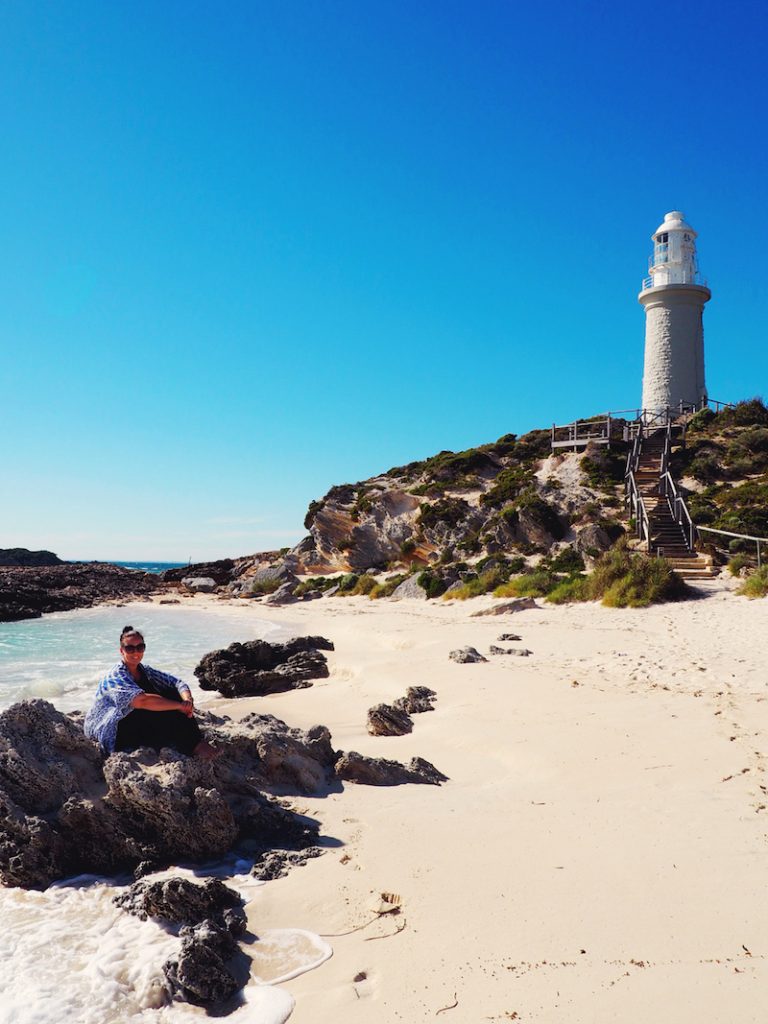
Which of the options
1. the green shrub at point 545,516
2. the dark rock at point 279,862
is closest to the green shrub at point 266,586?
the green shrub at point 545,516

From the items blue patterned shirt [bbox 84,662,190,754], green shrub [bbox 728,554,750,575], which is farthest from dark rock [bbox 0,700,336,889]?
green shrub [bbox 728,554,750,575]

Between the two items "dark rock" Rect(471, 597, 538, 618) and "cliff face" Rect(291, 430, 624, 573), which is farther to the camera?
"cliff face" Rect(291, 430, 624, 573)

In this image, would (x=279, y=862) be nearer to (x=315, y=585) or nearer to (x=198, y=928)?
(x=198, y=928)

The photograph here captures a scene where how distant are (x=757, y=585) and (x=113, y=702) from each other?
1402 cm

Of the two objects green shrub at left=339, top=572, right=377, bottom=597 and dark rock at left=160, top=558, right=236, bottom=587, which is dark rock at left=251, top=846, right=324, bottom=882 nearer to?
green shrub at left=339, top=572, right=377, bottom=597

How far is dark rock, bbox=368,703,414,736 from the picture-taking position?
23.3 feet

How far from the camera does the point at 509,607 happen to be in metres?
16.1

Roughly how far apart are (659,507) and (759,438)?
29.6ft

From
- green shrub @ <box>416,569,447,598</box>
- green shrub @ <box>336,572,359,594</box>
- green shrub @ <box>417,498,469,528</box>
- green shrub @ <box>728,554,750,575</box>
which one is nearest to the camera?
green shrub @ <box>728,554,750,575</box>

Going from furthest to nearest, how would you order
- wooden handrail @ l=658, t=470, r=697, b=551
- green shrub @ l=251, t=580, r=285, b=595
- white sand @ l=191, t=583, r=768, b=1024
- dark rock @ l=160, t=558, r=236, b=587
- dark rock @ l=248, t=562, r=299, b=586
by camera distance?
dark rock @ l=160, t=558, r=236, b=587, dark rock @ l=248, t=562, r=299, b=586, green shrub @ l=251, t=580, r=285, b=595, wooden handrail @ l=658, t=470, r=697, b=551, white sand @ l=191, t=583, r=768, b=1024

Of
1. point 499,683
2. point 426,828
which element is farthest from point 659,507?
point 426,828

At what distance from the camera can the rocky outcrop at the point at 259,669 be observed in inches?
418

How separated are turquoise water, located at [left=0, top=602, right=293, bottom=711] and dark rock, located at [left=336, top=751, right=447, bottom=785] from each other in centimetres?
585

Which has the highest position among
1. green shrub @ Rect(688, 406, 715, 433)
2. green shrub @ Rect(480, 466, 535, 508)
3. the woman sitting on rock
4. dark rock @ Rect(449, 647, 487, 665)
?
green shrub @ Rect(688, 406, 715, 433)
